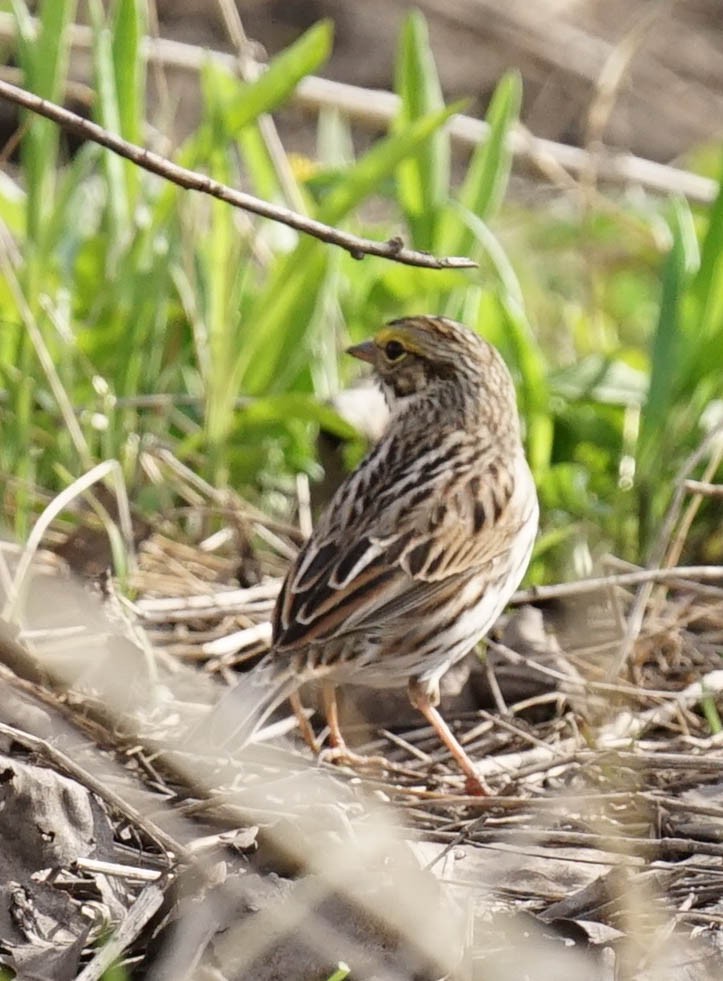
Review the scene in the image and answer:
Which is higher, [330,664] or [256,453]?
[256,453]

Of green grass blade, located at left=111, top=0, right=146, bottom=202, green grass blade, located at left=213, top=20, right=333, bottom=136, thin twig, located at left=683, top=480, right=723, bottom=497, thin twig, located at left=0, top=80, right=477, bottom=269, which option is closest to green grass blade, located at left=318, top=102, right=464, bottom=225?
green grass blade, located at left=213, top=20, right=333, bottom=136

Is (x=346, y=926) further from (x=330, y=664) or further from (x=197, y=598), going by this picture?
(x=197, y=598)

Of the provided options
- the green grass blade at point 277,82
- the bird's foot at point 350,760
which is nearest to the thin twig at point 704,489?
the bird's foot at point 350,760

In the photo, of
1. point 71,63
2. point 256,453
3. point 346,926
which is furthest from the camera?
point 71,63

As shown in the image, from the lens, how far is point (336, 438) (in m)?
5.76

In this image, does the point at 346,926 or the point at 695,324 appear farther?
the point at 695,324

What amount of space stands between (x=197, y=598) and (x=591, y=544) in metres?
1.34

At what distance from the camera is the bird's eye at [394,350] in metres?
5.18

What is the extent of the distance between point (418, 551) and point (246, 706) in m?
0.68

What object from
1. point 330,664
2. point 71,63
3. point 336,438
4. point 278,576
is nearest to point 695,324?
point 336,438

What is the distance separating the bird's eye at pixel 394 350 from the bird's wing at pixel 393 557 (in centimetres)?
52

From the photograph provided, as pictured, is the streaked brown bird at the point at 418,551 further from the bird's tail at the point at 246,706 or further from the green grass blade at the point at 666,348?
the green grass blade at the point at 666,348

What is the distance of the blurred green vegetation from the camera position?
5441 millimetres

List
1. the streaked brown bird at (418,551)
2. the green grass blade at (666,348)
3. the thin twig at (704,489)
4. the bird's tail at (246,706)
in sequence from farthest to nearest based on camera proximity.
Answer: the green grass blade at (666,348) < the thin twig at (704,489) < the streaked brown bird at (418,551) < the bird's tail at (246,706)
